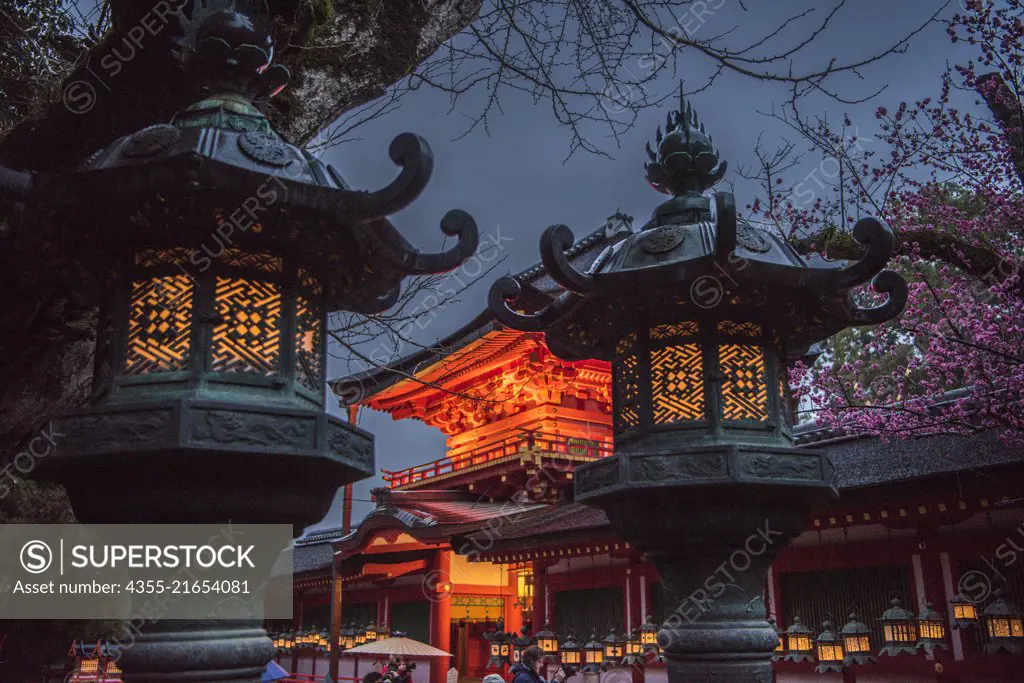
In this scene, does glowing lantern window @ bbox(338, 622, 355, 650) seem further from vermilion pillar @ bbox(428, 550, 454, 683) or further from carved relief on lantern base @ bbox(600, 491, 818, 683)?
carved relief on lantern base @ bbox(600, 491, 818, 683)

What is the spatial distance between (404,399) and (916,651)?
1673 centimetres

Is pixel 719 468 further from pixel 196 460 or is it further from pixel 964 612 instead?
pixel 964 612

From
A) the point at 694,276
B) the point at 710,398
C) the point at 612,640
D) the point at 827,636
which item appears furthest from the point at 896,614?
the point at 694,276

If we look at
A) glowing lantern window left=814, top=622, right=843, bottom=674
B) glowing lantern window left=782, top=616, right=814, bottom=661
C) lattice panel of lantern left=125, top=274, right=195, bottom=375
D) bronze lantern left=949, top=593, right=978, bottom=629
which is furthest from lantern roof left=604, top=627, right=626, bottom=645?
lattice panel of lantern left=125, top=274, right=195, bottom=375

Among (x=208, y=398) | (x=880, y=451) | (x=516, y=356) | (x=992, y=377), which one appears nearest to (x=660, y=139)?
(x=208, y=398)

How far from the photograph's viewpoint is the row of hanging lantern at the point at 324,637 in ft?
65.4

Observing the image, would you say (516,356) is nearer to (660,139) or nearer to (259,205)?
(660,139)

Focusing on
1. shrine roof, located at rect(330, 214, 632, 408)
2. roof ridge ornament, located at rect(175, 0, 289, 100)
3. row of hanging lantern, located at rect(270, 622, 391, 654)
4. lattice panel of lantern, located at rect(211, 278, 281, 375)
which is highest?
shrine roof, located at rect(330, 214, 632, 408)

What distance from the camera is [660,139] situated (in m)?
3.84

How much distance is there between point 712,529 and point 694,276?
0.99 meters

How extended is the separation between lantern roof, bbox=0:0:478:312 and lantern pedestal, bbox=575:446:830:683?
119cm

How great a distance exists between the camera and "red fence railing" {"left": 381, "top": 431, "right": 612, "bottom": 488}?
18.2 metres

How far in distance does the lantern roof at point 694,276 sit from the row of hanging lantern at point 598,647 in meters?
9.39

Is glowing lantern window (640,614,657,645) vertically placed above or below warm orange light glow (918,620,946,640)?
below
